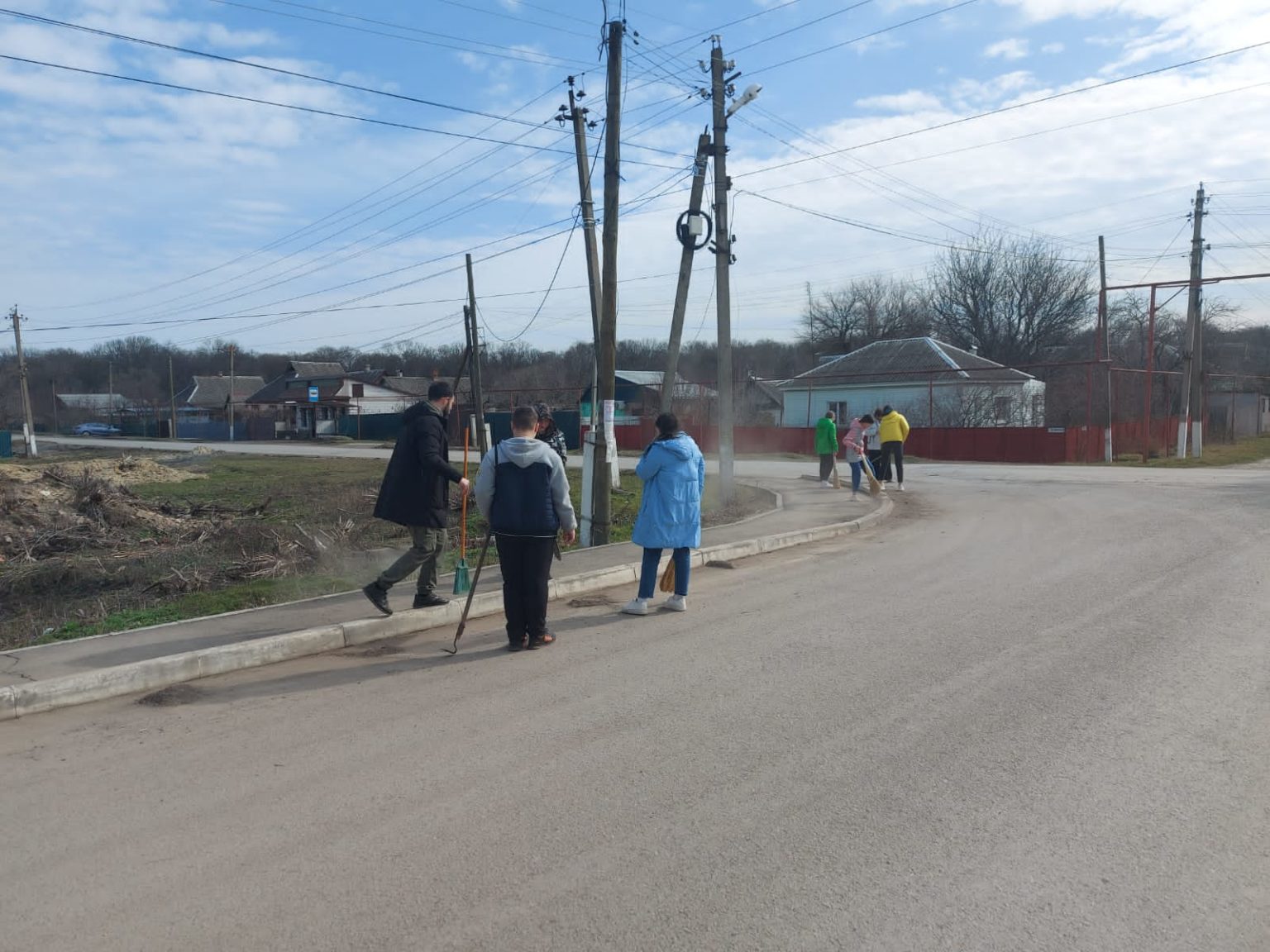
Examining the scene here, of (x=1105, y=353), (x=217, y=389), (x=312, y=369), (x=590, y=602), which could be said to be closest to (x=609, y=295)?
(x=590, y=602)

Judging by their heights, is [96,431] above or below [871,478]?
above

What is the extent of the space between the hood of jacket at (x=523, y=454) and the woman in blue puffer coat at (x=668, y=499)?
4.09ft

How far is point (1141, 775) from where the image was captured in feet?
15.0

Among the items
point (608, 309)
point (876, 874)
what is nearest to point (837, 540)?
point (608, 309)

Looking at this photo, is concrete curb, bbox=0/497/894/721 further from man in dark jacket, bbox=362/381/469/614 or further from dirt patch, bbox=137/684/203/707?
man in dark jacket, bbox=362/381/469/614

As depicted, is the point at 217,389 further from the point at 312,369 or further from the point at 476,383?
the point at 476,383

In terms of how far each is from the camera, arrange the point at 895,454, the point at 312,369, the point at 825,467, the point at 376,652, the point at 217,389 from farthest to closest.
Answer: the point at 217,389
the point at 312,369
the point at 825,467
the point at 895,454
the point at 376,652

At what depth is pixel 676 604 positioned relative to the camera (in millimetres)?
8562

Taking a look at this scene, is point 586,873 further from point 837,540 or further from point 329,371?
point 329,371

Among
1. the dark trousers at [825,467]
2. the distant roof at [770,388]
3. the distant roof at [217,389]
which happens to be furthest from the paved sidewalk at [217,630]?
the distant roof at [217,389]

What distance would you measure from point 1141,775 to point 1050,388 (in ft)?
130

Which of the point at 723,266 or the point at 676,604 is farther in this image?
the point at 723,266

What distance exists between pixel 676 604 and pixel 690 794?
4135 mm

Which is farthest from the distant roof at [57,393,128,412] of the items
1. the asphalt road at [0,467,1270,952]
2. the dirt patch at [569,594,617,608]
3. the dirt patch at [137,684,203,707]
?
the asphalt road at [0,467,1270,952]
